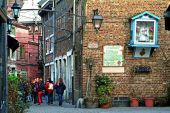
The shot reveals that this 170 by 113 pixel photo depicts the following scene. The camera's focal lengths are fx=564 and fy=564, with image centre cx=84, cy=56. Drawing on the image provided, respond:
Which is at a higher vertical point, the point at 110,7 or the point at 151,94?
the point at 110,7

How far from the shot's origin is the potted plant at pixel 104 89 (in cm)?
2645

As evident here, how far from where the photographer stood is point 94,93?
90.1 feet

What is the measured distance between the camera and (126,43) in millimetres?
27578

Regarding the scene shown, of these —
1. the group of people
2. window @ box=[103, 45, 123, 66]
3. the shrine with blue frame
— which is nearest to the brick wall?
window @ box=[103, 45, 123, 66]

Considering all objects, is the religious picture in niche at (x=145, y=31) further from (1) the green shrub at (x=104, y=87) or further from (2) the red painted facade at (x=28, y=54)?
(2) the red painted facade at (x=28, y=54)

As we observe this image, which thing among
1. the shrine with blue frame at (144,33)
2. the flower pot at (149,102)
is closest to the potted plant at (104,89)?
the flower pot at (149,102)

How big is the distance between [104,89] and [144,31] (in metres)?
3.41

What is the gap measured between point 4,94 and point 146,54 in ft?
55.3

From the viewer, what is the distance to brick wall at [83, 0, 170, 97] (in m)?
27.5

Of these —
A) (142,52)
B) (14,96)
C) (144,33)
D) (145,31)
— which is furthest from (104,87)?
(14,96)

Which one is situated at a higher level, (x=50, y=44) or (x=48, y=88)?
(x=50, y=44)

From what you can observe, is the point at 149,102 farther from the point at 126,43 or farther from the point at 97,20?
the point at 97,20

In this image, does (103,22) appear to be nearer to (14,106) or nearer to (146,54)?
(146,54)

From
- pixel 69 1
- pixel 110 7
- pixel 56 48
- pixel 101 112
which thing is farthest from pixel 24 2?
pixel 101 112
